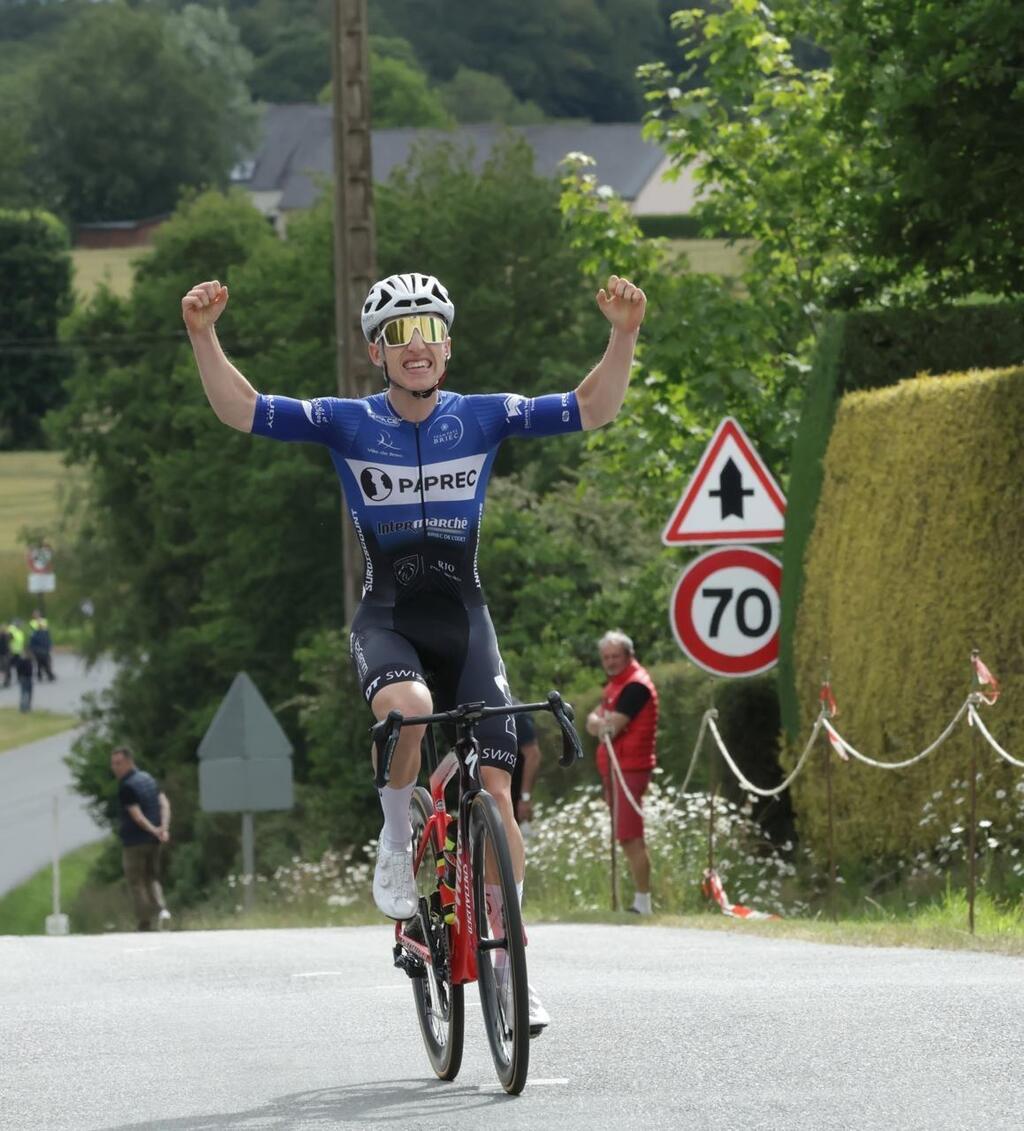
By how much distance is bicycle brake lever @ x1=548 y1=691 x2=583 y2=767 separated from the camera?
727 cm

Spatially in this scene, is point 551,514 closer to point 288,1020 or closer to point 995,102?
point 995,102

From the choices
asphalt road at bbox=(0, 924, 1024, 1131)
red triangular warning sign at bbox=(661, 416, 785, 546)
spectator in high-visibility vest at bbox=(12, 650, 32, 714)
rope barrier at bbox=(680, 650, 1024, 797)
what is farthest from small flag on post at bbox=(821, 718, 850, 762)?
spectator in high-visibility vest at bbox=(12, 650, 32, 714)

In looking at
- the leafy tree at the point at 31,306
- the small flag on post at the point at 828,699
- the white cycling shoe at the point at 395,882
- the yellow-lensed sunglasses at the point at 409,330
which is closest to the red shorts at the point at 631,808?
the small flag on post at the point at 828,699

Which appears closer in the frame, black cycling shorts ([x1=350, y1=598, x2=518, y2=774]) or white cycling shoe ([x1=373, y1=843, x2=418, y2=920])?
black cycling shorts ([x1=350, y1=598, x2=518, y2=774])

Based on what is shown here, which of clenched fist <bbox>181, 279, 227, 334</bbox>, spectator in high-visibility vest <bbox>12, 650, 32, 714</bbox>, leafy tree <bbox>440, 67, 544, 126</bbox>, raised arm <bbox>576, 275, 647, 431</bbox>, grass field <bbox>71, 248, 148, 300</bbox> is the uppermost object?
leafy tree <bbox>440, 67, 544, 126</bbox>

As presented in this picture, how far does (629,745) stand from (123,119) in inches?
5143

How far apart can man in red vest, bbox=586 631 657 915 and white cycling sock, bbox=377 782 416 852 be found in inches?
372

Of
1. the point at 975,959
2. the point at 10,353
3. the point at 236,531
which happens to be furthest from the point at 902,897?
the point at 10,353

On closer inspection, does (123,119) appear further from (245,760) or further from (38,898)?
(245,760)

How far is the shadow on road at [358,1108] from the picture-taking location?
6926mm

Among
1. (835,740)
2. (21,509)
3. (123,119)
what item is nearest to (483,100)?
(123,119)

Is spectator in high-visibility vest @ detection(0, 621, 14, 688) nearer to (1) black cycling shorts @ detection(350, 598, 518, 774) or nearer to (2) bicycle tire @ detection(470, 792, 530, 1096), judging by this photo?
(1) black cycling shorts @ detection(350, 598, 518, 774)

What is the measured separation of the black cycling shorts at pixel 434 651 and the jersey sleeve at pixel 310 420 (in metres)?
0.51

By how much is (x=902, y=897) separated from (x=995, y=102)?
5640 millimetres
